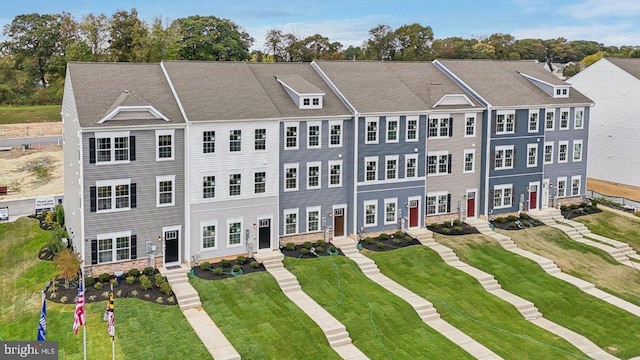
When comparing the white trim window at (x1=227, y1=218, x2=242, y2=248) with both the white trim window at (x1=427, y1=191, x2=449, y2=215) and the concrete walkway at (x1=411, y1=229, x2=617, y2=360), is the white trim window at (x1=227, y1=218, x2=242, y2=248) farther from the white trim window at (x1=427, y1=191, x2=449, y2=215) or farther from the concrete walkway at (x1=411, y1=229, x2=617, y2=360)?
the white trim window at (x1=427, y1=191, x2=449, y2=215)

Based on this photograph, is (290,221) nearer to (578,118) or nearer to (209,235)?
(209,235)

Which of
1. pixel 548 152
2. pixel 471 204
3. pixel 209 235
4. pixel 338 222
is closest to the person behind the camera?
pixel 209 235

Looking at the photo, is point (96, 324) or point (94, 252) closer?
point (96, 324)

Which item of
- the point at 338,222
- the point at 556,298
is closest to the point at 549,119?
the point at 556,298

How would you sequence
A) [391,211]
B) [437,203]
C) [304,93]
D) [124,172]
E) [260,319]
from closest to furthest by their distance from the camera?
[260,319], [124,172], [304,93], [391,211], [437,203]

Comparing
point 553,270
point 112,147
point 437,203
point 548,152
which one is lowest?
point 553,270

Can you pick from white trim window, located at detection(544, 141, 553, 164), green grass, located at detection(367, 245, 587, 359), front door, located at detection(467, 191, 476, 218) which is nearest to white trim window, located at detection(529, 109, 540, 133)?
white trim window, located at detection(544, 141, 553, 164)

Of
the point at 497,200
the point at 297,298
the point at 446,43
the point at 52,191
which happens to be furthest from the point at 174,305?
the point at 446,43

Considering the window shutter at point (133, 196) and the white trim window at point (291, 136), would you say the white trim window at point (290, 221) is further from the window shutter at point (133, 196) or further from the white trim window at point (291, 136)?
the window shutter at point (133, 196)

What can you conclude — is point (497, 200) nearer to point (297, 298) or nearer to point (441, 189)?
point (441, 189)
